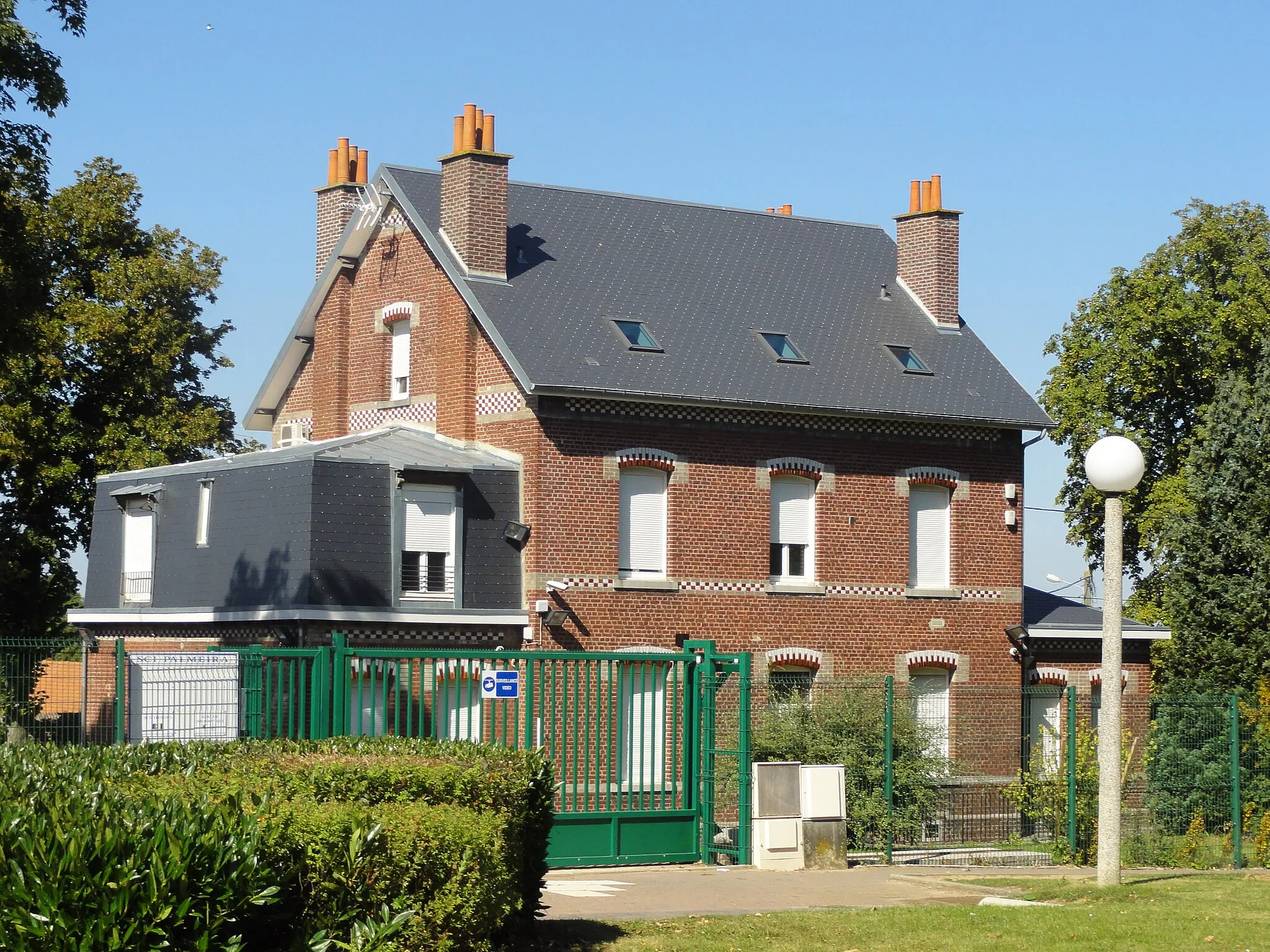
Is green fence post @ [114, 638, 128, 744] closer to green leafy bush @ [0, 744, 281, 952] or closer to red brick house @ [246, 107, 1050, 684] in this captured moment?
green leafy bush @ [0, 744, 281, 952]

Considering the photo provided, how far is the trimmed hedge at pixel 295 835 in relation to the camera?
7332mm

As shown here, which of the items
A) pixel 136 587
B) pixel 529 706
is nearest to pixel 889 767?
pixel 529 706

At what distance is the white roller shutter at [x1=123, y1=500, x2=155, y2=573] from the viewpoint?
28.0 m

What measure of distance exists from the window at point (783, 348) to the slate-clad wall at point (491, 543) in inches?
206

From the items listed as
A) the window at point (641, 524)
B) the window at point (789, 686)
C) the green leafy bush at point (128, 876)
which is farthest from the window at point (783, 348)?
the green leafy bush at point (128, 876)

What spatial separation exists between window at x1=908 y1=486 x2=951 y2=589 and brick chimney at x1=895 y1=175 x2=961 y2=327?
3.65 meters

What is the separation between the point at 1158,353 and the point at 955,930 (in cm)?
3031

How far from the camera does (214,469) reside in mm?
26688

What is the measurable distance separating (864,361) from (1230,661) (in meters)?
7.90

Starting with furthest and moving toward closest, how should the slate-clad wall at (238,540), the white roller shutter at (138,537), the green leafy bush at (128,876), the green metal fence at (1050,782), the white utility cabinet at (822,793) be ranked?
the white roller shutter at (138,537) → the slate-clad wall at (238,540) → the green metal fence at (1050,782) → the white utility cabinet at (822,793) → the green leafy bush at (128,876)

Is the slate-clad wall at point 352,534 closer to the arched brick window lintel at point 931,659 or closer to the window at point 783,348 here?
the window at point 783,348

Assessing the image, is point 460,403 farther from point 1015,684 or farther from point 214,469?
point 1015,684

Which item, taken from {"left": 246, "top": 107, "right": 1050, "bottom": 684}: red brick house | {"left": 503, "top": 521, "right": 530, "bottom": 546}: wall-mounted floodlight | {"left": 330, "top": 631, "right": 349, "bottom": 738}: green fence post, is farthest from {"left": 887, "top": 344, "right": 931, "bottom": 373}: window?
{"left": 330, "top": 631, "right": 349, "bottom": 738}: green fence post

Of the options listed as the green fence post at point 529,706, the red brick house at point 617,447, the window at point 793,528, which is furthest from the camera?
the window at point 793,528
